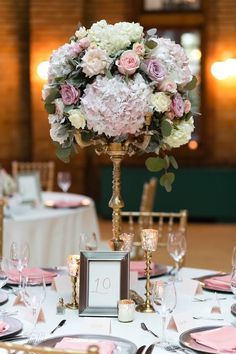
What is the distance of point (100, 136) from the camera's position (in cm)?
296

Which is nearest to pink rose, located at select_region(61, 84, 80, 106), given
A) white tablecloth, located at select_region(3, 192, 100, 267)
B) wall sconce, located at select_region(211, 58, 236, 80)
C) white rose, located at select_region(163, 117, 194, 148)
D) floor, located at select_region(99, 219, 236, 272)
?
white rose, located at select_region(163, 117, 194, 148)

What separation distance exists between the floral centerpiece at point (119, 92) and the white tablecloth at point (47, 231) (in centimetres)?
258

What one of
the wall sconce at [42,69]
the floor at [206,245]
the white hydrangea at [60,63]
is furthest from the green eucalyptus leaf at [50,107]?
the wall sconce at [42,69]

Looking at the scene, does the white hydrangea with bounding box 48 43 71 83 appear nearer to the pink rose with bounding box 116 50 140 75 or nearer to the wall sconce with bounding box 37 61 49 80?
the pink rose with bounding box 116 50 140 75

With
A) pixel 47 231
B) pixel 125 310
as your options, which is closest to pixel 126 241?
pixel 125 310

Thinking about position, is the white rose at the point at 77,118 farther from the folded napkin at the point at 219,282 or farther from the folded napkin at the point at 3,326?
the folded napkin at the point at 219,282

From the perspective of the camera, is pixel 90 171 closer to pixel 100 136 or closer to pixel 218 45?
pixel 218 45

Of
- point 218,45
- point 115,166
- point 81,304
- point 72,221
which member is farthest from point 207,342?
point 218,45

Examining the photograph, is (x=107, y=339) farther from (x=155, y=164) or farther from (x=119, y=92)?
(x=119, y=92)

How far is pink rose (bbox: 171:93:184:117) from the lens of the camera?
2.90 meters

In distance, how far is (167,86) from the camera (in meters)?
2.86

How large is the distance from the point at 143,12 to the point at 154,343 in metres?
10.1

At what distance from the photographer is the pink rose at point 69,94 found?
286 centimetres

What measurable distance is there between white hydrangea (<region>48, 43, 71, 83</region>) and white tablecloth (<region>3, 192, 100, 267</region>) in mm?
2706
